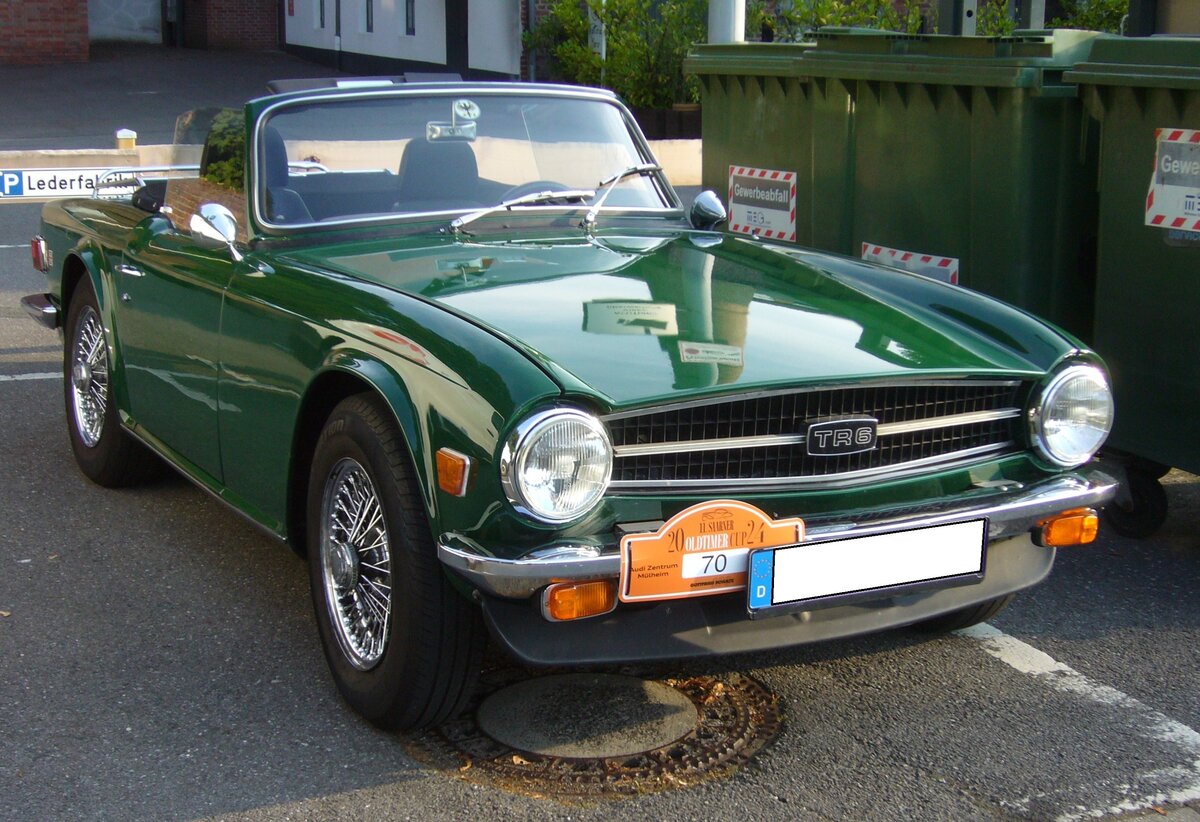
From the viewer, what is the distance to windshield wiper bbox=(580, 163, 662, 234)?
4785mm

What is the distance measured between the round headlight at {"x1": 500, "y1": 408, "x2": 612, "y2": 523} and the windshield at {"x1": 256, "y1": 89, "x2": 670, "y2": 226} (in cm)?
167

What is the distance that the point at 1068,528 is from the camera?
3756mm

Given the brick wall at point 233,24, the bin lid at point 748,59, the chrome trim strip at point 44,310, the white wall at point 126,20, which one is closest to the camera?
the chrome trim strip at point 44,310

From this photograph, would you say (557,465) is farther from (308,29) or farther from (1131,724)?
(308,29)

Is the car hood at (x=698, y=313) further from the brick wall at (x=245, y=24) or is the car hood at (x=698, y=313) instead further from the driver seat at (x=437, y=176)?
the brick wall at (x=245, y=24)

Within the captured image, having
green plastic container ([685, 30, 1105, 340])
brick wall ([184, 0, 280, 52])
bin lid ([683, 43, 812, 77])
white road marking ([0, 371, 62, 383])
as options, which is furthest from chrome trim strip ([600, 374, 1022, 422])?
brick wall ([184, 0, 280, 52])

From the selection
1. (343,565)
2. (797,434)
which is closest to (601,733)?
(343,565)

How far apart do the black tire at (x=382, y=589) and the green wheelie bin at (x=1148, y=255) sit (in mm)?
2897

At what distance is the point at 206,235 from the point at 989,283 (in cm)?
319

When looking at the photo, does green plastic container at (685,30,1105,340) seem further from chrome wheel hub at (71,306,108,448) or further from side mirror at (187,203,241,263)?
chrome wheel hub at (71,306,108,448)

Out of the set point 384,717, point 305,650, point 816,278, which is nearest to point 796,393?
point 816,278

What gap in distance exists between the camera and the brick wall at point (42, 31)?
104 feet

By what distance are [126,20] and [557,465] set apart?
36095 millimetres

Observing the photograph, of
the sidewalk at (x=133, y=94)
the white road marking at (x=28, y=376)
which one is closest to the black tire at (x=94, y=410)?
the white road marking at (x=28, y=376)
